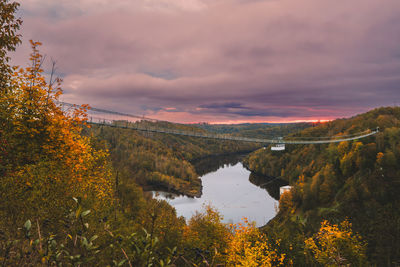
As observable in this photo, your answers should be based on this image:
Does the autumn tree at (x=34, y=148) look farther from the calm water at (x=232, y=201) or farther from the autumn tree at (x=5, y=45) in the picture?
the calm water at (x=232, y=201)

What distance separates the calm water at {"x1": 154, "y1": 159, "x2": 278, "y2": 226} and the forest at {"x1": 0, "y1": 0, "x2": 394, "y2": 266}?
8.94 m

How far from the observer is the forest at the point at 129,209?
339cm

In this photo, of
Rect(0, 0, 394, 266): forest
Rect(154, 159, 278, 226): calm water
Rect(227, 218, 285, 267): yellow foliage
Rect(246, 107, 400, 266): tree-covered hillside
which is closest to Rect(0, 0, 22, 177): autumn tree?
Rect(0, 0, 394, 266): forest

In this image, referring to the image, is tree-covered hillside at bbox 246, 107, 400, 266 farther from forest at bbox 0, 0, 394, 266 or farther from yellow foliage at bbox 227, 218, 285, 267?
yellow foliage at bbox 227, 218, 285, 267

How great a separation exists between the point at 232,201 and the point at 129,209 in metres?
68.0

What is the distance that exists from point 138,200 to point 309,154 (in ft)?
381

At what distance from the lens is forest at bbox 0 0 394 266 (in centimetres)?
339

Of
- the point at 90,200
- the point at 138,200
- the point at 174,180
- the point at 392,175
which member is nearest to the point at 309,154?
the point at 392,175

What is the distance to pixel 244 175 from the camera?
14550 centimetres

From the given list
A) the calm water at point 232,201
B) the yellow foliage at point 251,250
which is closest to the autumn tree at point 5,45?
the yellow foliage at point 251,250

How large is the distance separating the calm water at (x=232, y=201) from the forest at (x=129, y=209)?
894 centimetres

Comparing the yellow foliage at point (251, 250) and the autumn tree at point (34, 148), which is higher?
the autumn tree at point (34, 148)

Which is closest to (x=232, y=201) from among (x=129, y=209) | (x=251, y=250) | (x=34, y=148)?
(x=129, y=209)

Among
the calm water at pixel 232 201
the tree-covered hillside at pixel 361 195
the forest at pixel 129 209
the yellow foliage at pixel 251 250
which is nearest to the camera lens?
the forest at pixel 129 209
